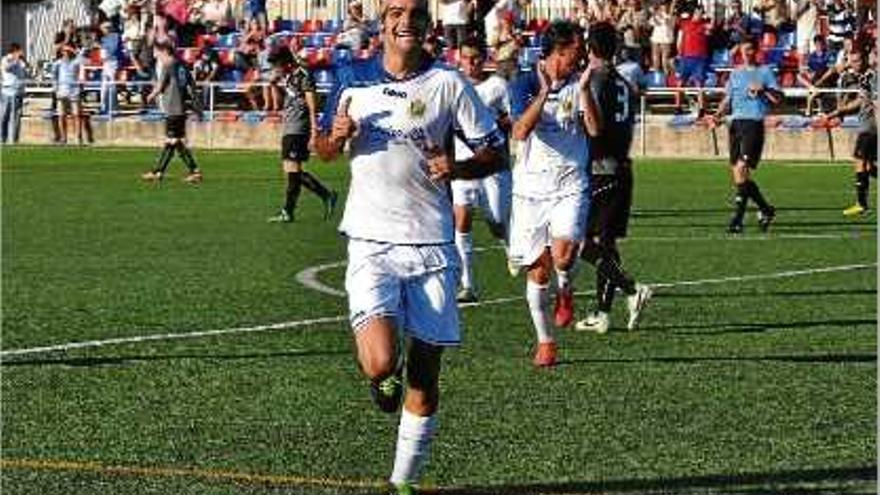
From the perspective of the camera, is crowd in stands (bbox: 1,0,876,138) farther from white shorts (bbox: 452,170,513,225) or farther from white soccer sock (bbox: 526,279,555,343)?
white soccer sock (bbox: 526,279,555,343)

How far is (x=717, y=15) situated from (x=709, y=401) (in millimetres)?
36213

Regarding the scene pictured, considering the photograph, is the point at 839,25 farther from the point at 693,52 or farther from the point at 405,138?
the point at 405,138

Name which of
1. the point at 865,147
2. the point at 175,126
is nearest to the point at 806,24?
the point at 175,126

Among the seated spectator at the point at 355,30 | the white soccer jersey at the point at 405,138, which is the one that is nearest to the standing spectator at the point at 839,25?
the seated spectator at the point at 355,30

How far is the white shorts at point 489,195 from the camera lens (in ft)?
61.4

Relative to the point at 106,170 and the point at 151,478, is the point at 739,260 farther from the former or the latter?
the point at 106,170

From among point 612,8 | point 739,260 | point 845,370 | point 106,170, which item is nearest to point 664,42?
point 612,8

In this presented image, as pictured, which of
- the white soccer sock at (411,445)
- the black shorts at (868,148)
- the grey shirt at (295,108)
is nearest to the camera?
the white soccer sock at (411,445)

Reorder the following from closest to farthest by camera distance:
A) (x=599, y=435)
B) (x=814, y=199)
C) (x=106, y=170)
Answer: (x=599, y=435)
(x=814, y=199)
(x=106, y=170)

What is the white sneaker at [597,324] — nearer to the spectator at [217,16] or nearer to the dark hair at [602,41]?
the dark hair at [602,41]

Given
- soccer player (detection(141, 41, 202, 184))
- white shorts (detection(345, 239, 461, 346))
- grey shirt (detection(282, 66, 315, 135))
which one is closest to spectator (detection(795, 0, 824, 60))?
soccer player (detection(141, 41, 202, 184))

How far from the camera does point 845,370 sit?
45.0ft

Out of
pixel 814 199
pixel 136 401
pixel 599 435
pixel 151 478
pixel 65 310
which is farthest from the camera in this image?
pixel 814 199

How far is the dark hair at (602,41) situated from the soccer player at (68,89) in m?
36.7
